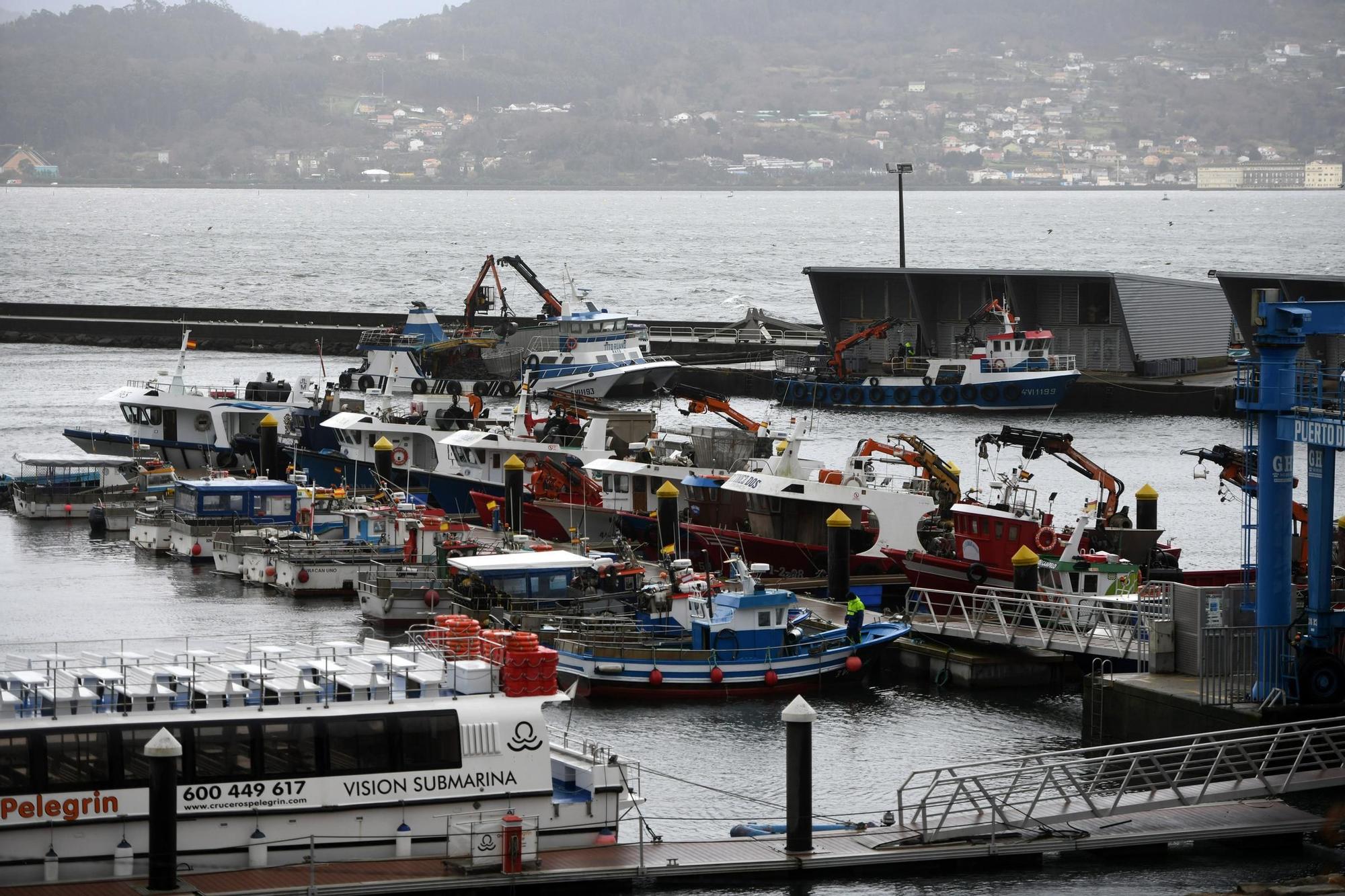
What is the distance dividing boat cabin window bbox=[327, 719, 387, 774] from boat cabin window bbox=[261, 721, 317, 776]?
21 centimetres

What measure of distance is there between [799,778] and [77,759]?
761cm

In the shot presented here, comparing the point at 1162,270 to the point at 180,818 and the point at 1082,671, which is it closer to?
the point at 1082,671

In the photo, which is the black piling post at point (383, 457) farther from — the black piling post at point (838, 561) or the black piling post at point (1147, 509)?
the black piling post at point (1147, 509)

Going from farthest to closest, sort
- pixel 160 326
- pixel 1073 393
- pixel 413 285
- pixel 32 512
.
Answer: pixel 413 285
pixel 160 326
pixel 1073 393
pixel 32 512

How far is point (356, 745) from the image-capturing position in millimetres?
19906

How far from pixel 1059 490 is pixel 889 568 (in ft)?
60.9

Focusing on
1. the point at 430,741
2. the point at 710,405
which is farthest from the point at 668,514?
the point at 430,741

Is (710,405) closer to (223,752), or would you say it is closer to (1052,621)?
(1052,621)

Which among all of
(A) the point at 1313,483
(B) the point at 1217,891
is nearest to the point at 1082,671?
(A) the point at 1313,483

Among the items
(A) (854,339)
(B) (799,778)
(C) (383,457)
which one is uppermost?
(A) (854,339)

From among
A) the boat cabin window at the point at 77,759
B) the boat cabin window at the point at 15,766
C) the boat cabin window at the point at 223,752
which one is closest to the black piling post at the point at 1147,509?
the boat cabin window at the point at 223,752

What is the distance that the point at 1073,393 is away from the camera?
71062mm

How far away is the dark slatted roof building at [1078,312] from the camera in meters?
73.8

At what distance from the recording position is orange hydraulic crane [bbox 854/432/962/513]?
130 feet
